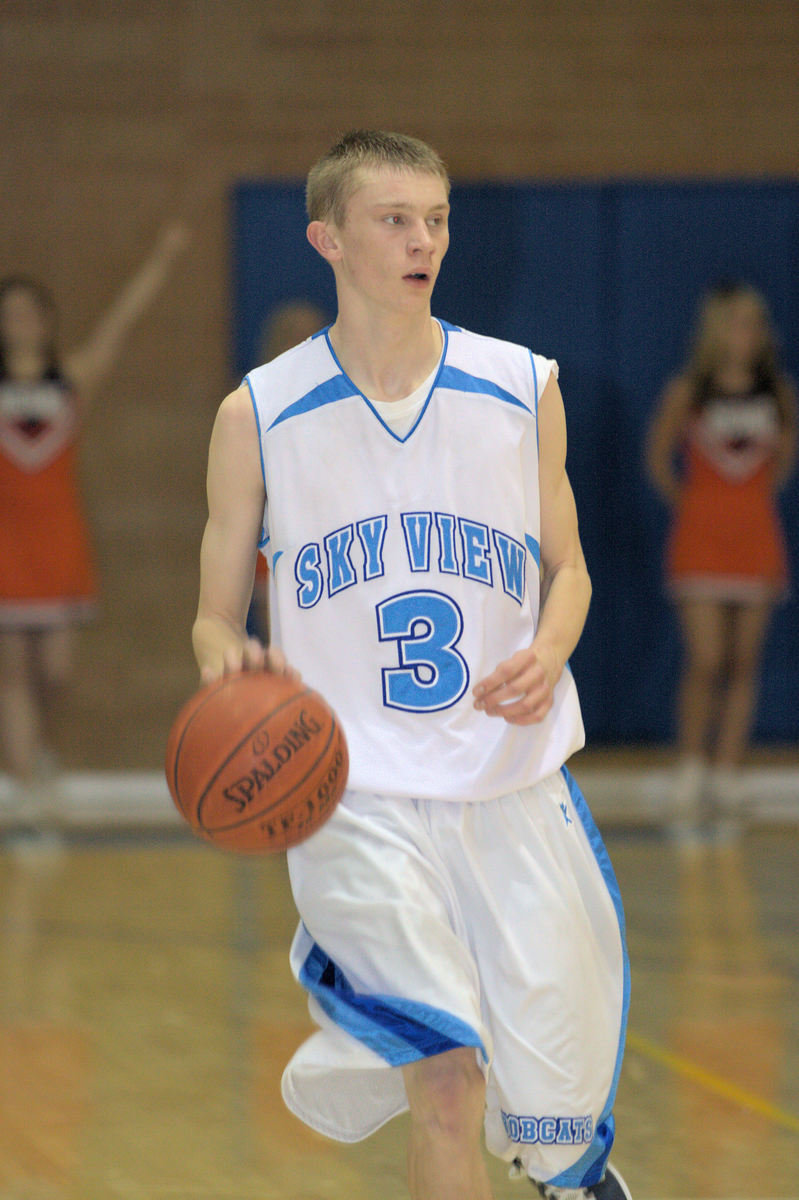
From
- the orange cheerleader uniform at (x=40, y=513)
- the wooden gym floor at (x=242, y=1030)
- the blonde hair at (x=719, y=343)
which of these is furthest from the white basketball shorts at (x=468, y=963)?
the blonde hair at (x=719, y=343)

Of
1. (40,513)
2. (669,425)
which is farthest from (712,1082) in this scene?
(40,513)

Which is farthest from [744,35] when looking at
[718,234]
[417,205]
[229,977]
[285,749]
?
[285,749]

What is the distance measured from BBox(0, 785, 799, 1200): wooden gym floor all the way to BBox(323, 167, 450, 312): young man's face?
1.58 m

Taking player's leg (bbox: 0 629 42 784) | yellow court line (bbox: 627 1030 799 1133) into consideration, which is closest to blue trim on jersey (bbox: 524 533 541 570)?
yellow court line (bbox: 627 1030 799 1133)

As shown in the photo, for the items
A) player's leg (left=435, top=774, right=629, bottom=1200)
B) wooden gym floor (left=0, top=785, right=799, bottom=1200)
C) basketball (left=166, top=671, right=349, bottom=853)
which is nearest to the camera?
basketball (left=166, top=671, right=349, bottom=853)

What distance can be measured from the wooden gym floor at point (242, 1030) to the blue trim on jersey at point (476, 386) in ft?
4.67

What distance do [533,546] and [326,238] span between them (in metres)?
0.54

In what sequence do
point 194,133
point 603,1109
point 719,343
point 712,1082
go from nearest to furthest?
point 603,1109 < point 712,1082 < point 719,343 < point 194,133

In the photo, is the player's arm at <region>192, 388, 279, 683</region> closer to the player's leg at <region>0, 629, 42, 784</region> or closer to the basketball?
the basketball

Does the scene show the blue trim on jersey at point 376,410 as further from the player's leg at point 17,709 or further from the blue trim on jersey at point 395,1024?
the player's leg at point 17,709

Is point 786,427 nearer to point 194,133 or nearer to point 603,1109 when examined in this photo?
point 194,133

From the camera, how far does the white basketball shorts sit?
7.50 ft

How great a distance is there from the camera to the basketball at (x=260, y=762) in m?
2.21

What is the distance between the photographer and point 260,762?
222cm
